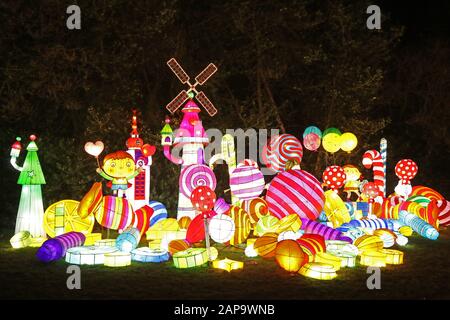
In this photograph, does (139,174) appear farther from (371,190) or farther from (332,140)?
(371,190)

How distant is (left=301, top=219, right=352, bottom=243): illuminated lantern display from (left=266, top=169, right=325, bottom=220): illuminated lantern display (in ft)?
1.73

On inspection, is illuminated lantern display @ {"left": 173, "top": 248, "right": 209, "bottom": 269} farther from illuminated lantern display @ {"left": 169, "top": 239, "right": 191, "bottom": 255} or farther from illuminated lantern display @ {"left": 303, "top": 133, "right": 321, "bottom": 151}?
illuminated lantern display @ {"left": 303, "top": 133, "right": 321, "bottom": 151}

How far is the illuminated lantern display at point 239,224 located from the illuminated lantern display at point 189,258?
4.31 ft

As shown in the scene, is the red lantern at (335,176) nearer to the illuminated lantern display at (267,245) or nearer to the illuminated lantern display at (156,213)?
the illuminated lantern display at (267,245)

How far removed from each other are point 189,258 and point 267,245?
1353 mm

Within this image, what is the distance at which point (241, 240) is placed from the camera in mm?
10148

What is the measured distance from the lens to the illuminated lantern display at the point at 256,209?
1093 cm

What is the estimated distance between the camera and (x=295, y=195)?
10578 millimetres

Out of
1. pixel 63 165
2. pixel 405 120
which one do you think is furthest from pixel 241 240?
pixel 405 120

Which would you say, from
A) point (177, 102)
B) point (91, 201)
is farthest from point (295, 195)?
point (91, 201)

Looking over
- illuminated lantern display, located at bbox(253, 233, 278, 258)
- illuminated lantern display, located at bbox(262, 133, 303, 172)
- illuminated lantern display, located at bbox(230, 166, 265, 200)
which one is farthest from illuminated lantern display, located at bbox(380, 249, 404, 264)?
illuminated lantern display, located at bbox(262, 133, 303, 172)

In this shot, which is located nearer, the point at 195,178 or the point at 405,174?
the point at 195,178

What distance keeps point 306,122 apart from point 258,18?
3.74 meters

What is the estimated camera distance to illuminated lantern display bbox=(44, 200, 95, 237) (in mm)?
10234
